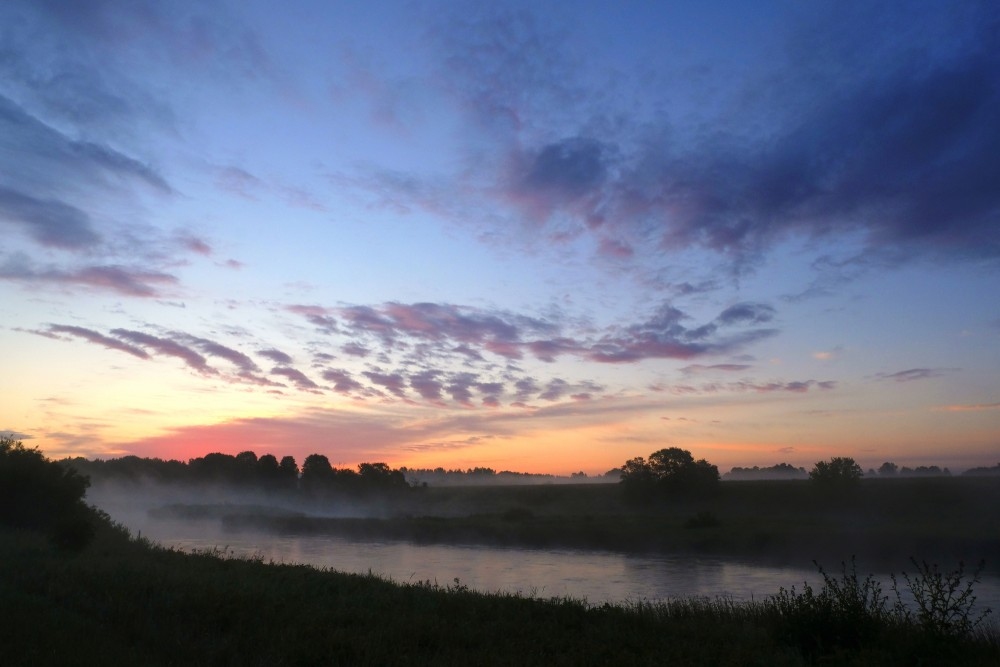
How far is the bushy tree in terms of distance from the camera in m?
67.3

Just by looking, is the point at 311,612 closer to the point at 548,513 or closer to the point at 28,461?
the point at 28,461

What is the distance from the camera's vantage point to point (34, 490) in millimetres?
32406

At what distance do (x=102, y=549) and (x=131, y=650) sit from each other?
1745 cm

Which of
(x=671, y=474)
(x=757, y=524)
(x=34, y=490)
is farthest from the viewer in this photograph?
(x=671, y=474)

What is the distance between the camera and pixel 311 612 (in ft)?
46.0

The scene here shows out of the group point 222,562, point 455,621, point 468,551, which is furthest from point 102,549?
point 468,551

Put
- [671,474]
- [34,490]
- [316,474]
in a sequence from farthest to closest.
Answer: [316,474] → [671,474] → [34,490]

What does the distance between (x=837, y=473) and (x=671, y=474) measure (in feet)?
56.6

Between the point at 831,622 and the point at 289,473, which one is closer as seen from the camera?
the point at 831,622

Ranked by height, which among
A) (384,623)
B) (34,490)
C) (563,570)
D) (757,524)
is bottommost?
(563,570)

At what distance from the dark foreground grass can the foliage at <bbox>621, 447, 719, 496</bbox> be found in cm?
5917

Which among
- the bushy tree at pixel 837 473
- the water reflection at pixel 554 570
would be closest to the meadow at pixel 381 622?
the water reflection at pixel 554 570

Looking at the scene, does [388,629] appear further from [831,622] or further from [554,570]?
[554,570]

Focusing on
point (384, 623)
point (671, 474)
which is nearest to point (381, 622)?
point (384, 623)
